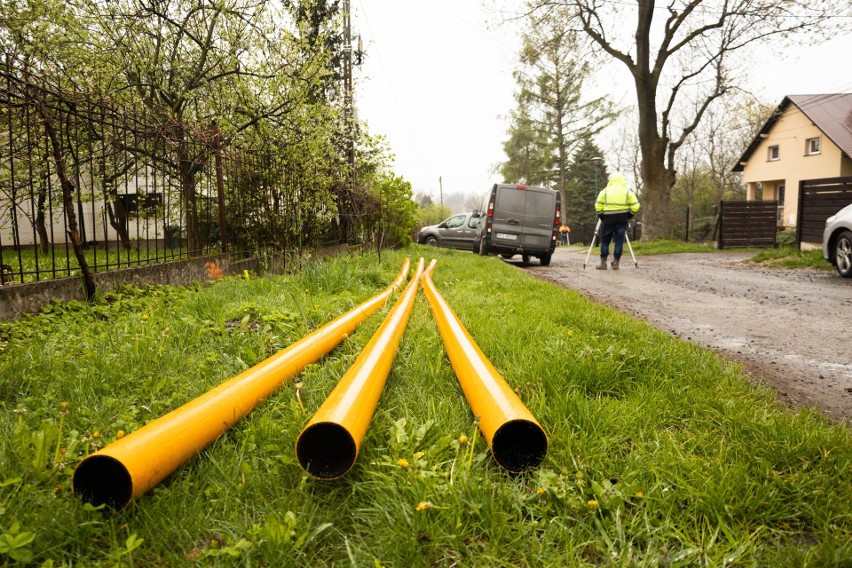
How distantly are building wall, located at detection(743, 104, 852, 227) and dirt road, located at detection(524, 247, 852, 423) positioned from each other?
886 inches

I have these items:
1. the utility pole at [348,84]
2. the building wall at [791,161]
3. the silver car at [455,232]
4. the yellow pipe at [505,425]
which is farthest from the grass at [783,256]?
the building wall at [791,161]

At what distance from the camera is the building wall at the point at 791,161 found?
2664cm

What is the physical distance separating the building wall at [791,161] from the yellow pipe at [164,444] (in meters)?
31.0

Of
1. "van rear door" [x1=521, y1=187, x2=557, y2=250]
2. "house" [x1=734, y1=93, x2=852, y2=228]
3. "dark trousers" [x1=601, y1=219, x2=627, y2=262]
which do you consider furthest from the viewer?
"house" [x1=734, y1=93, x2=852, y2=228]

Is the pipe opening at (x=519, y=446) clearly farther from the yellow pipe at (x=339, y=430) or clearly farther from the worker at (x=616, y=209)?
the worker at (x=616, y=209)

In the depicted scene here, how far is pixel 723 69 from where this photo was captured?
21.1 meters

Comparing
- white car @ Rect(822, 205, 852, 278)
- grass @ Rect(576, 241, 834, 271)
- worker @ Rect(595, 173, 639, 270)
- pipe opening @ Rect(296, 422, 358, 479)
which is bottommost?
pipe opening @ Rect(296, 422, 358, 479)

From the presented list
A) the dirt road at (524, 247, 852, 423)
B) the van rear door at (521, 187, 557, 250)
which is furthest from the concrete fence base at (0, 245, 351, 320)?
the van rear door at (521, 187, 557, 250)

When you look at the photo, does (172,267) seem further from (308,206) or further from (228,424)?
(228,424)

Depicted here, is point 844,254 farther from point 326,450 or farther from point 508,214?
point 326,450

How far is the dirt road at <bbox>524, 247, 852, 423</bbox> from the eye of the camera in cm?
303

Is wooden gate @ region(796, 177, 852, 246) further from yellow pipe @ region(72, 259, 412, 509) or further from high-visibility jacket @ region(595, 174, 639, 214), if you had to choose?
yellow pipe @ region(72, 259, 412, 509)

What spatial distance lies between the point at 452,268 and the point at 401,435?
8379 millimetres

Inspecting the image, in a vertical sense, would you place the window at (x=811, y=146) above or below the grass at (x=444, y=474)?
above
